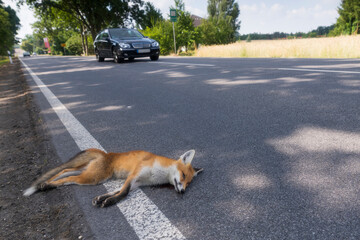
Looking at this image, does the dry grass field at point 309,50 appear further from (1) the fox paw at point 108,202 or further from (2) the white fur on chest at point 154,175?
(1) the fox paw at point 108,202

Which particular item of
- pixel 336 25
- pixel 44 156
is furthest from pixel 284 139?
pixel 336 25

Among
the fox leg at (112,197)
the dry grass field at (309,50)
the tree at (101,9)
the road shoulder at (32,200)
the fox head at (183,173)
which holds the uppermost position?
the tree at (101,9)

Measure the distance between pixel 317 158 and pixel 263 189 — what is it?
2.26 feet

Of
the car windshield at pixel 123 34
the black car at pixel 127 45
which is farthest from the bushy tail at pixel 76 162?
the car windshield at pixel 123 34

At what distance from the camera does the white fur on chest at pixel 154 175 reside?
6.70 feet

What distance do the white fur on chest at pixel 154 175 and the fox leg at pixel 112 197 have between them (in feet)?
Answer: 0.39

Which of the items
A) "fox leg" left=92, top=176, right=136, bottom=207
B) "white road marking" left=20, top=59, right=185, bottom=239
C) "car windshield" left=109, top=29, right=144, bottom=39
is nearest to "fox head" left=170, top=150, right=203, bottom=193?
A: "white road marking" left=20, top=59, right=185, bottom=239

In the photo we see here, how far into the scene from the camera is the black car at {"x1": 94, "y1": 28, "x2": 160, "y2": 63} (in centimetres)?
1338

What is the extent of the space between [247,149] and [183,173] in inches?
30.5

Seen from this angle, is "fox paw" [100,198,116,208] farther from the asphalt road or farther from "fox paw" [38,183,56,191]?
"fox paw" [38,183,56,191]

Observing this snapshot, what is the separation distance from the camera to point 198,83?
19.9 ft

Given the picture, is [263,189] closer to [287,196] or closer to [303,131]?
[287,196]

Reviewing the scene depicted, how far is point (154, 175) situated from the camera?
2068 millimetres

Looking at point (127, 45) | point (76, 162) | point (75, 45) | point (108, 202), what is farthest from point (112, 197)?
point (75, 45)
